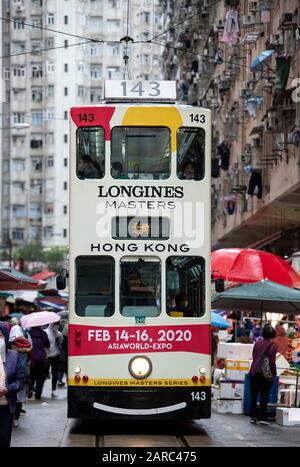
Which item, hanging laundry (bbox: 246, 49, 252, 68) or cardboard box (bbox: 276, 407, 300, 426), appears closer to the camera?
cardboard box (bbox: 276, 407, 300, 426)

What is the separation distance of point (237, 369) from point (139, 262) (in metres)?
6.04

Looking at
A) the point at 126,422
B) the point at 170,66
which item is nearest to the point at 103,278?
the point at 126,422

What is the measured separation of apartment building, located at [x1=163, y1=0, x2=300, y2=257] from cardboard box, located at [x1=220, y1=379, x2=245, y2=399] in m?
7.73

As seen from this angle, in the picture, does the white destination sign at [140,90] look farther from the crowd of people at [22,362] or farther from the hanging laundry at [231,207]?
the hanging laundry at [231,207]

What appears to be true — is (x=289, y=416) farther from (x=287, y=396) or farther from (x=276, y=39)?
(x=276, y=39)

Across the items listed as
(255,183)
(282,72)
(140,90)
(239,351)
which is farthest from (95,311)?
(255,183)

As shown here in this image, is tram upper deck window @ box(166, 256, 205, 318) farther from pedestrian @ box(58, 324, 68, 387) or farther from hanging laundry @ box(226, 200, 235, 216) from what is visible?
hanging laundry @ box(226, 200, 235, 216)

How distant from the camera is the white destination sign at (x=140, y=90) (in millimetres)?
16672

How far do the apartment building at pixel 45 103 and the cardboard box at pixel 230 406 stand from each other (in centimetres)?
4904

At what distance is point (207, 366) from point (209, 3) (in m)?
33.8

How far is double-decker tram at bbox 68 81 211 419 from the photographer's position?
1600cm

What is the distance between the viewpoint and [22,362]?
1809cm

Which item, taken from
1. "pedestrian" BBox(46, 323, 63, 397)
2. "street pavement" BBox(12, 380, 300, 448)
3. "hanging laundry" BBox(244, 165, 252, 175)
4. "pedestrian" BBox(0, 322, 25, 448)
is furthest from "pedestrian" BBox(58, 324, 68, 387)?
"pedestrian" BBox(0, 322, 25, 448)
